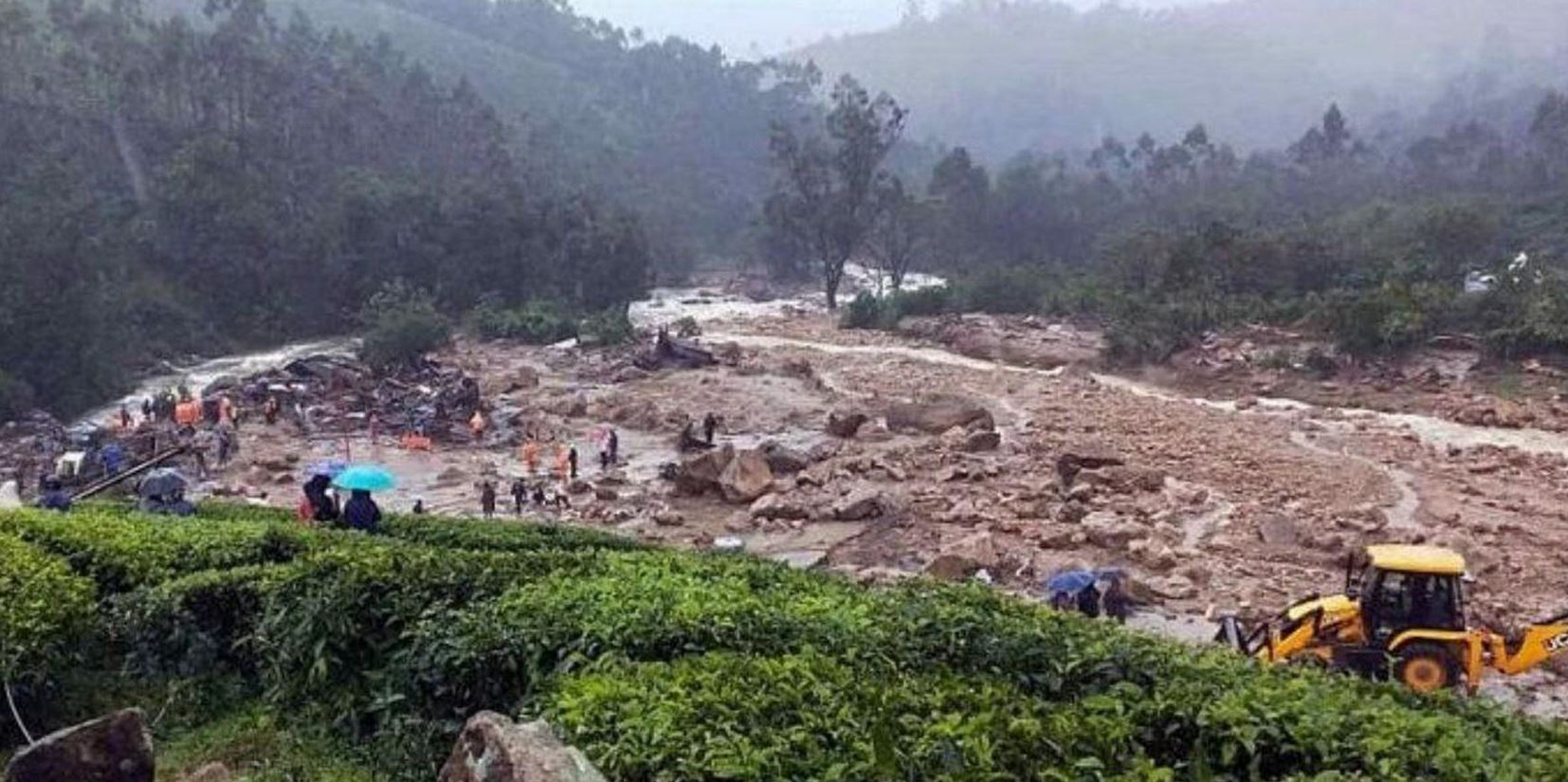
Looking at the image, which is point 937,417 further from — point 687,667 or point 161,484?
point 687,667

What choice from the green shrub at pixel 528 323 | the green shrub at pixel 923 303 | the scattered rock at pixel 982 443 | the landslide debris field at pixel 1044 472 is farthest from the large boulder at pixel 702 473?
the green shrub at pixel 923 303

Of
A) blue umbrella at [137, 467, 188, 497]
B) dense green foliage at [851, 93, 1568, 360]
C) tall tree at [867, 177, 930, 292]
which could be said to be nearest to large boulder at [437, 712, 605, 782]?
blue umbrella at [137, 467, 188, 497]

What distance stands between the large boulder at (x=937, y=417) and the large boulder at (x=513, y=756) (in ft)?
78.6

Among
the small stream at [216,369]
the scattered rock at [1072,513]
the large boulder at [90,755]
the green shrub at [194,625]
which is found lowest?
the small stream at [216,369]

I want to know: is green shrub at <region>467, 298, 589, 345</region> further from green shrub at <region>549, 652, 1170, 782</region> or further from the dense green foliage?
green shrub at <region>549, 652, 1170, 782</region>

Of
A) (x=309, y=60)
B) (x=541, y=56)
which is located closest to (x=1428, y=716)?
(x=309, y=60)

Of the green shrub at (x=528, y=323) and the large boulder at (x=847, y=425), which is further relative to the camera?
the green shrub at (x=528, y=323)

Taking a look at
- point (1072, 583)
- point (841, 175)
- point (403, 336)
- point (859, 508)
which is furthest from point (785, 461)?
point (841, 175)

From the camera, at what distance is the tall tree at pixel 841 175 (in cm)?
6053

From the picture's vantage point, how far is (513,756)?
16.1ft

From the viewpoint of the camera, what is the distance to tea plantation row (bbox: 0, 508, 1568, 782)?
17.4 ft

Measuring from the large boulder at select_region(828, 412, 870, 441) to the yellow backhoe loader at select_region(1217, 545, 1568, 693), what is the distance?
17306 mm

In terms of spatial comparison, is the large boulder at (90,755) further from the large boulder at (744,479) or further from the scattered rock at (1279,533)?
the large boulder at (744,479)

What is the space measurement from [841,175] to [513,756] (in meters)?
58.7
